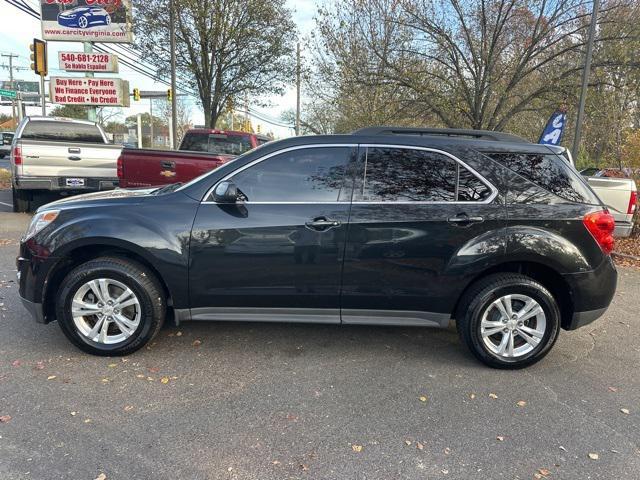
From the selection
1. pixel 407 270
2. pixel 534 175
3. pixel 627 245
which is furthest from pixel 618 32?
pixel 407 270

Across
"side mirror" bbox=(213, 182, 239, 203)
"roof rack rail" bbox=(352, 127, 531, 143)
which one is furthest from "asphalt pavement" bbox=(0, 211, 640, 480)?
"roof rack rail" bbox=(352, 127, 531, 143)

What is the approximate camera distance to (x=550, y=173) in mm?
3689

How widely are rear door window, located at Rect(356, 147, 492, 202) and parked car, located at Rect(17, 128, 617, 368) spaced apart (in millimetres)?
11

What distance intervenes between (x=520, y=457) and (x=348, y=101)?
13.5m

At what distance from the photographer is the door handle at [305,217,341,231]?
354cm

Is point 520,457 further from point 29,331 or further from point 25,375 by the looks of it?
point 29,331

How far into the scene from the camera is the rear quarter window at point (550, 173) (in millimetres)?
3654

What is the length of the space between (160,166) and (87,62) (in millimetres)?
11852

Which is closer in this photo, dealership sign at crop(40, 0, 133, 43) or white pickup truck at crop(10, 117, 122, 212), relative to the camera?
white pickup truck at crop(10, 117, 122, 212)

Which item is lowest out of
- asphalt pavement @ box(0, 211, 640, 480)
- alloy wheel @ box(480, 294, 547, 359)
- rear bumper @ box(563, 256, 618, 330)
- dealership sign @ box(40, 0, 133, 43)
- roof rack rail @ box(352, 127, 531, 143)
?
asphalt pavement @ box(0, 211, 640, 480)

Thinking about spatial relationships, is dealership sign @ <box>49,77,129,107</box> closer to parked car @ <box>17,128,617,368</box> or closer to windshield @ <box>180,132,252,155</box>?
windshield @ <box>180,132,252,155</box>

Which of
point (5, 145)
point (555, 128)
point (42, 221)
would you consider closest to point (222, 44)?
point (555, 128)

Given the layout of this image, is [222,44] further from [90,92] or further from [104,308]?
[104,308]

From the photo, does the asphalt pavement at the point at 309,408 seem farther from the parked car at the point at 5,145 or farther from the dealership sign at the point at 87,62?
the parked car at the point at 5,145
